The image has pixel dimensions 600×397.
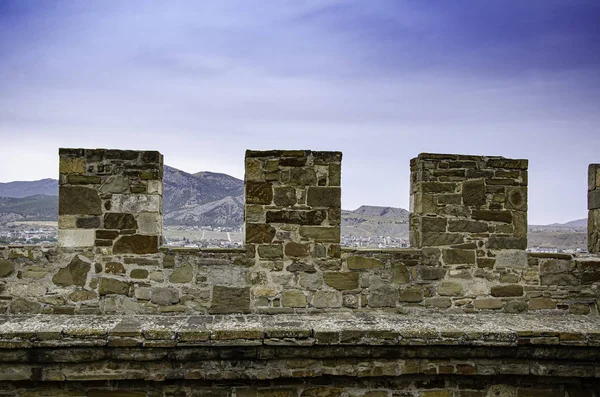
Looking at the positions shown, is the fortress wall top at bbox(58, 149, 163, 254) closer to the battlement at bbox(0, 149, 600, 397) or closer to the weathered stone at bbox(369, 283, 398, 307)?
the battlement at bbox(0, 149, 600, 397)

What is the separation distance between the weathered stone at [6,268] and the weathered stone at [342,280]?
3505mm

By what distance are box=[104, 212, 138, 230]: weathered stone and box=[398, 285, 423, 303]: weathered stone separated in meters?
3.17

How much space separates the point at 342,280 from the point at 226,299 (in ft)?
4.43

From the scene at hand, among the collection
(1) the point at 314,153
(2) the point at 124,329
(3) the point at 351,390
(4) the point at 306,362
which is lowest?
(3) the point at 351,390

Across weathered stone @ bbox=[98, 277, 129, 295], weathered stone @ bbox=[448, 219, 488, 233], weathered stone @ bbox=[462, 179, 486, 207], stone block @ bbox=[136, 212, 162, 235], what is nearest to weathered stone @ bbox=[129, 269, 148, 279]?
weathered stone @ bbox=[98, 277, 129, 295]

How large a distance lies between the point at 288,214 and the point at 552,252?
10.8ft

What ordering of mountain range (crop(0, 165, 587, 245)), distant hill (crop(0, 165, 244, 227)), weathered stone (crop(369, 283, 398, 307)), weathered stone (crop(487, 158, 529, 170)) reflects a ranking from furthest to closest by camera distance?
distant hill (crop(0, 165, 244, 227))
mountain range (crop(0, 165, 587, 245))
weathered stone (crop(487, 158, 529, 170))
weathered stone (crop(369, 283, 398, 307))

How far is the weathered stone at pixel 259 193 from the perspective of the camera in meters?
5.75

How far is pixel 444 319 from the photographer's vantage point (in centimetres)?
573

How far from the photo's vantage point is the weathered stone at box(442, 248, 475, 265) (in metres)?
6.00

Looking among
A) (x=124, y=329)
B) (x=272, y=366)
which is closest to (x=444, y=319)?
(x=272, y=366)

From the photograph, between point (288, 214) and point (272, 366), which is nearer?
point (272, 366)

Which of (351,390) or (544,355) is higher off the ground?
(544,355)

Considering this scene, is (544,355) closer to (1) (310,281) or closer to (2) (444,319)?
(2) (444,319)
